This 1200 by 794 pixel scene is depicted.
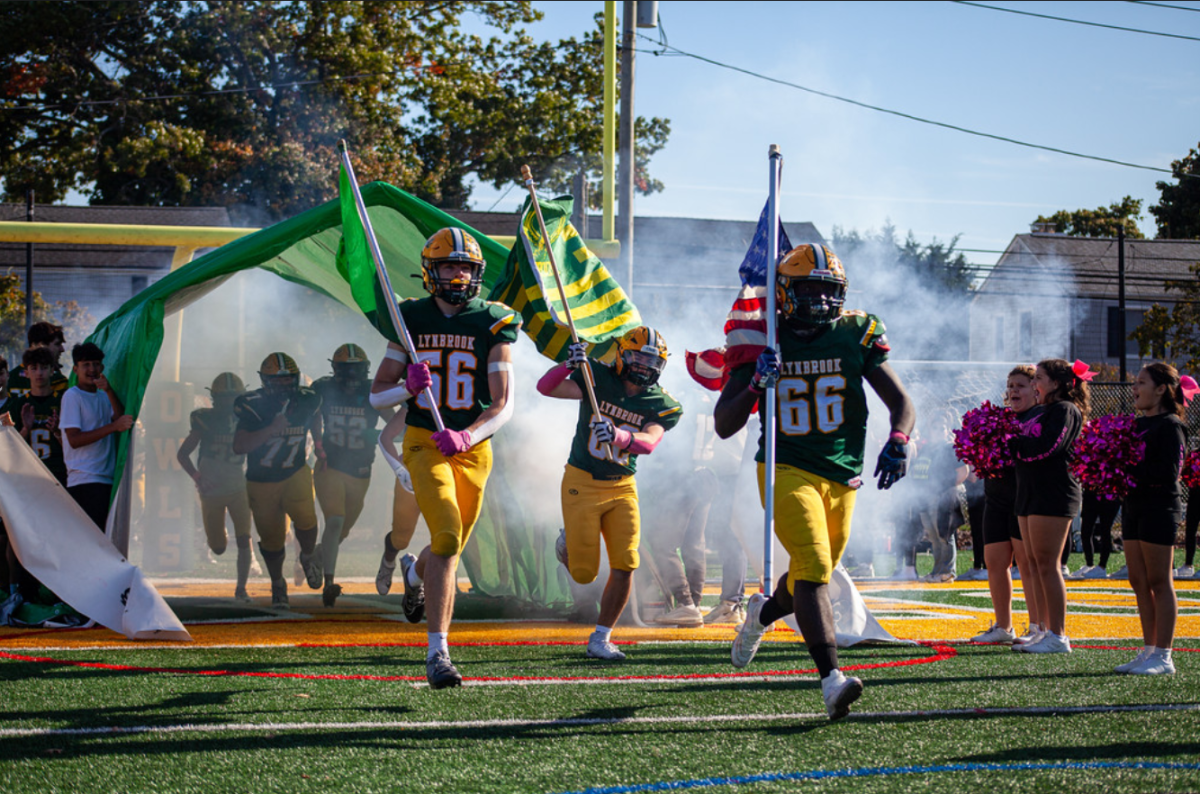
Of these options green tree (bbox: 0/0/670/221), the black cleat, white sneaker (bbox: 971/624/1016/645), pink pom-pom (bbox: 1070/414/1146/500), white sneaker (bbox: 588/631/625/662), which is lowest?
white sneaker (bbox: 971/624/1016/645)

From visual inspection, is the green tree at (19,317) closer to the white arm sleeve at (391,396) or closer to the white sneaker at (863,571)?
the white sneaker at (863,571)

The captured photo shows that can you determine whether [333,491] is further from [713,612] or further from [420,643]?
[713,612]

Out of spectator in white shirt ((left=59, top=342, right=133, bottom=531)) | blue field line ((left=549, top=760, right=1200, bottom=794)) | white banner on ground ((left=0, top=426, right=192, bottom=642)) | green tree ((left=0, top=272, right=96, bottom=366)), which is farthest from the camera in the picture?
green tree ((left=0, top=272, right=96, bottom=366))

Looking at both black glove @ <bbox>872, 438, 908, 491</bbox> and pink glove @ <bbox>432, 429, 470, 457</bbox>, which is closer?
black glove @ <bbox>872, 438, 908, 491</bbox>

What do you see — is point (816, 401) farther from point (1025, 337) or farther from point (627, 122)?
point (1025, 337)

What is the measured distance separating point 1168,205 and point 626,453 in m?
40.3

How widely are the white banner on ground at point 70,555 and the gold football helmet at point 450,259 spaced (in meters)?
2.71

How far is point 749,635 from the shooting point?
471 centimetres

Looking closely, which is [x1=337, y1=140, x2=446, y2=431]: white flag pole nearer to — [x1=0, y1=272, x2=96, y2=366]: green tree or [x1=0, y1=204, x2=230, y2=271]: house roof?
[x1=0, y1=272, x2=96, y2=366]: green tree

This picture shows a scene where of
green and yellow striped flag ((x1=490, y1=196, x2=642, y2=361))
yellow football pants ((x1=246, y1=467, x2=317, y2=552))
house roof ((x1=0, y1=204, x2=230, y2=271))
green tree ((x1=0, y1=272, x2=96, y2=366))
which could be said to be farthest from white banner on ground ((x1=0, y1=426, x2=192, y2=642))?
house roof ((x1=0, y1=204, x2=230, y2=271))

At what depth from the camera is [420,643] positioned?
6.78 m

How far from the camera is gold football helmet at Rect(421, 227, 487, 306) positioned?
5422 mm

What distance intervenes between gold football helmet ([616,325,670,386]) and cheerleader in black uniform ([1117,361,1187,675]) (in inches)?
96.9

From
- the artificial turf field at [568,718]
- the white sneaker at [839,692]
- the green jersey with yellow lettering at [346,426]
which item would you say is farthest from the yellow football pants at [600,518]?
the green jersey with yellow lettering at [346,426]
